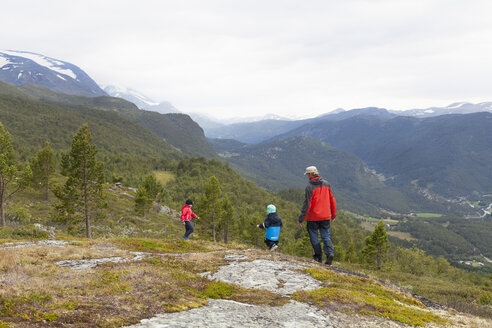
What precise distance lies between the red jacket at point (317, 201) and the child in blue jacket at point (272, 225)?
2.66 meters

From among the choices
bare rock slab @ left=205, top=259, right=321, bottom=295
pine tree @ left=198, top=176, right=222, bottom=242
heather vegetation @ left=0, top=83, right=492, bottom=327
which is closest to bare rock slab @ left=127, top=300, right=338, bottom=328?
heather vegetation @ left=0, top=83, right=492, bottom=327

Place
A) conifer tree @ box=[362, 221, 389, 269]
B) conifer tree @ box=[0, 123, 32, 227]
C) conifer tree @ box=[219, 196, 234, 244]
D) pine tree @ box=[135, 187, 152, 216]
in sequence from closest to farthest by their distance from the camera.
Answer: conifer tree @ box=[0, 123, 32, 227] → conifer tree @ box=[362, 221, 389, 269] → conifer tree @ box=[219, 196, 234, 244] → pine tree @ box=[135, 187, 152, 216]

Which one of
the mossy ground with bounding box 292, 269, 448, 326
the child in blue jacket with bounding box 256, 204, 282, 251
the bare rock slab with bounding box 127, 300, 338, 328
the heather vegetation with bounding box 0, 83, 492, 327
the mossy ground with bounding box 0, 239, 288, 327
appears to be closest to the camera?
the mossy ground with bounding box 0, 239, 288, 327

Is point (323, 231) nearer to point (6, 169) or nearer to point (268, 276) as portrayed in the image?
point (268, 276)

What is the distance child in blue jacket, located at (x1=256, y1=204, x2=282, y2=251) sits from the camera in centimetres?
1598

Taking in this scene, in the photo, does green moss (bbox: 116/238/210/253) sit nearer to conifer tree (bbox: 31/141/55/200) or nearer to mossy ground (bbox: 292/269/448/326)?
mossy ground (bbox: 292/269/448/326)

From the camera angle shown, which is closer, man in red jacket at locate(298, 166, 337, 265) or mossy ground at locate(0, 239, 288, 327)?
mossy ground at locate(0, 239, 288, 327)

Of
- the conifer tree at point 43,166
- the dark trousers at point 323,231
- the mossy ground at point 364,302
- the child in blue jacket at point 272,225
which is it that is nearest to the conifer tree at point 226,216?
the conifer tree at point 43,166

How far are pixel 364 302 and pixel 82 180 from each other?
107 ft

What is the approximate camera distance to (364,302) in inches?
342

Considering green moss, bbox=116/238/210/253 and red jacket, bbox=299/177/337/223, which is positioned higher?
red jacket, bbox=299/177/337/223

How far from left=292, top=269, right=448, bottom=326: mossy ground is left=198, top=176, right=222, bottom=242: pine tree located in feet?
132

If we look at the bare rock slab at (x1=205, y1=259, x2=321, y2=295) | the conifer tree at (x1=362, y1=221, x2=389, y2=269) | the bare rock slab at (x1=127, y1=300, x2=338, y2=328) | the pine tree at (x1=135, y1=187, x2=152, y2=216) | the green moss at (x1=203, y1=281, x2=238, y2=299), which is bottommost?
the conifer tree at (x1=362, y1=221, x2=389, y2=269)

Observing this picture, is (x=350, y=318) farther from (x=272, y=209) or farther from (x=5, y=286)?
(x=5, y=286)
